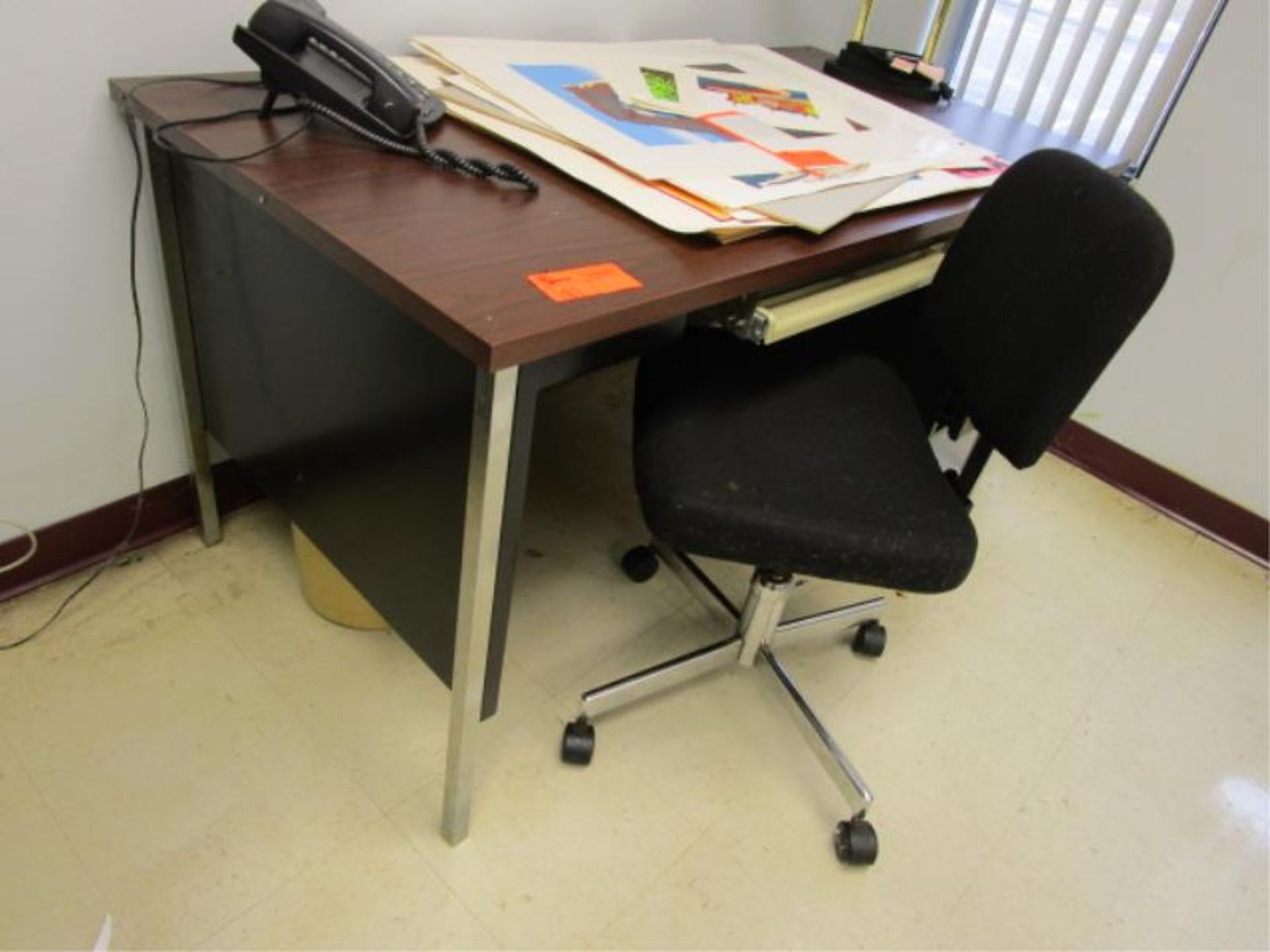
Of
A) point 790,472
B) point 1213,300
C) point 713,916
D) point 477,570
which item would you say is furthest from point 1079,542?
point 477,570

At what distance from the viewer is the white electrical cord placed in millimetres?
1261

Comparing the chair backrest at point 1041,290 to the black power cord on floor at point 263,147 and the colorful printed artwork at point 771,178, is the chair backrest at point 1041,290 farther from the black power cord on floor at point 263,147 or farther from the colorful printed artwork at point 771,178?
the black power cord on floor at point 263,147

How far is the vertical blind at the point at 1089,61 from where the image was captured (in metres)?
1.79

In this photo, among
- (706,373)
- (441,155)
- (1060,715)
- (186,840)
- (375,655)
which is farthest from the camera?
(1060,715)

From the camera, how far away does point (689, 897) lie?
1146 millimetres

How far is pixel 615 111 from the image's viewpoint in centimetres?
115

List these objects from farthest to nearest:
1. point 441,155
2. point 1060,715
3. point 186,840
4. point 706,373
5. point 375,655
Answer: point 1060,715 → point 375,655 → point 706,373 → point 186,840 → point 441,155

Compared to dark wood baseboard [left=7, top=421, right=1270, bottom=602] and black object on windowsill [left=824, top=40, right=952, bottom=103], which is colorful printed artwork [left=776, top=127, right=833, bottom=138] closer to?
black object on windowsill [left=824, top=40, right=952, bottom=103]

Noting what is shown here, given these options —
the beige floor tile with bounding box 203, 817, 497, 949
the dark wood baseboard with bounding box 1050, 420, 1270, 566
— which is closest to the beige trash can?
the beige floor tile with bounding box 203, 817, 497, 949

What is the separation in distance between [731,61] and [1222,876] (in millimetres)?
1582

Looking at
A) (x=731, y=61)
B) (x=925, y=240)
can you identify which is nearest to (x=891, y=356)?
(x=925, y=240)

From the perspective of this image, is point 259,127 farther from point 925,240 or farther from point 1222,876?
point 1222,876

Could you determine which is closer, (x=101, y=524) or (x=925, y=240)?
(x=925, y=240)

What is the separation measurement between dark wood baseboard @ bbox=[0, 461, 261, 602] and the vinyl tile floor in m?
0.04
